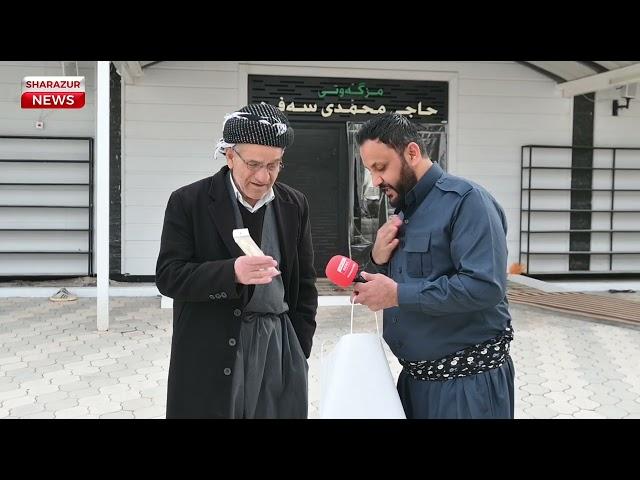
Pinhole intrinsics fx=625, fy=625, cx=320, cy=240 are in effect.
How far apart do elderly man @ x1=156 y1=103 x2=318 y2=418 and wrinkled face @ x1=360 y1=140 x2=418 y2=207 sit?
253 mm

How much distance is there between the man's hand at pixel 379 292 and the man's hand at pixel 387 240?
0.14 m

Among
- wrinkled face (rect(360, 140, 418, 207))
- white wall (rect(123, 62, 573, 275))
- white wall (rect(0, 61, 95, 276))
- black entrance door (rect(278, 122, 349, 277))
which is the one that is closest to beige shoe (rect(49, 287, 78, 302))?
white wall (rect(0, 61, 95, 276))

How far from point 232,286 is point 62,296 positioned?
697cm

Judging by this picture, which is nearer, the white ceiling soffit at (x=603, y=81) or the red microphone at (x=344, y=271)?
the red microphone at (x=344, y=271)

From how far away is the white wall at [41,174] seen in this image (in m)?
8.59

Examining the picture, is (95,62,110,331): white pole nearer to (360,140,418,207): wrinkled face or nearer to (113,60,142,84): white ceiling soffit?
(113,60,142,84): white ceiling soffit

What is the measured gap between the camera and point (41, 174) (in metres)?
8.65

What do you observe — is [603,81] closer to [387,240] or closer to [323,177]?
[323,177]

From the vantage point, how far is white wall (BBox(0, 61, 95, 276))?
8.59m

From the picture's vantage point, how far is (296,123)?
9.27 metres

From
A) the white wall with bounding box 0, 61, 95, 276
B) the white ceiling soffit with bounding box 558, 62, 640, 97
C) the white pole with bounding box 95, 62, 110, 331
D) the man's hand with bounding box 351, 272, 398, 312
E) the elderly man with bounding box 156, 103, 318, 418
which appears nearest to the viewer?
the man's hand with bounding box 351, 272, 398, 312

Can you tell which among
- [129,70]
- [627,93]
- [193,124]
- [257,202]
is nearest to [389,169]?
[257,202]

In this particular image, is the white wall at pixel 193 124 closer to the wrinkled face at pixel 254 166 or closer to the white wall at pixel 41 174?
the white wall at pixel 41 174

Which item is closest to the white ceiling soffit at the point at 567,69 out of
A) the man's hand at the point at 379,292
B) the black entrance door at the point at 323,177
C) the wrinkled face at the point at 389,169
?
the black entrance door at the point at 323,177
